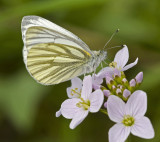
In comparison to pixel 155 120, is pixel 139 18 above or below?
above

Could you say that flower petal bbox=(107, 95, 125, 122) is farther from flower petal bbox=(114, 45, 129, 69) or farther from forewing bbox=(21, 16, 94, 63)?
forewing bbox=(21, 16, 94, 63)

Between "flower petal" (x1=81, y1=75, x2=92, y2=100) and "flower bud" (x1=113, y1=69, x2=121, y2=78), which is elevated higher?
"flower bud" (x1=113, y1=69, x2=121, y2=78)

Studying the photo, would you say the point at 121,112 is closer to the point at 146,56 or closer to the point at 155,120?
the point at 155,120

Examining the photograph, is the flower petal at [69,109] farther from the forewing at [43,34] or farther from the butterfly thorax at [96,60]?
the forewing at [43,34]

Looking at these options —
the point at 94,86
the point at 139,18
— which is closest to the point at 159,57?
the point at 139,18

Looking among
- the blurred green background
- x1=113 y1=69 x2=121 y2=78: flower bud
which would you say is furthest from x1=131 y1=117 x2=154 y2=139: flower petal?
the blurred green background

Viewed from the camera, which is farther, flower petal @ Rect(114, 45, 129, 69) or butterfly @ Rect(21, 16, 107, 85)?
butterfly @ Rect(21, 16, 107, 85)

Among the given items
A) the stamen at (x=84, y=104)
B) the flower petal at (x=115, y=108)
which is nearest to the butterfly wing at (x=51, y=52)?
the stamen at (x=84, y=104)
